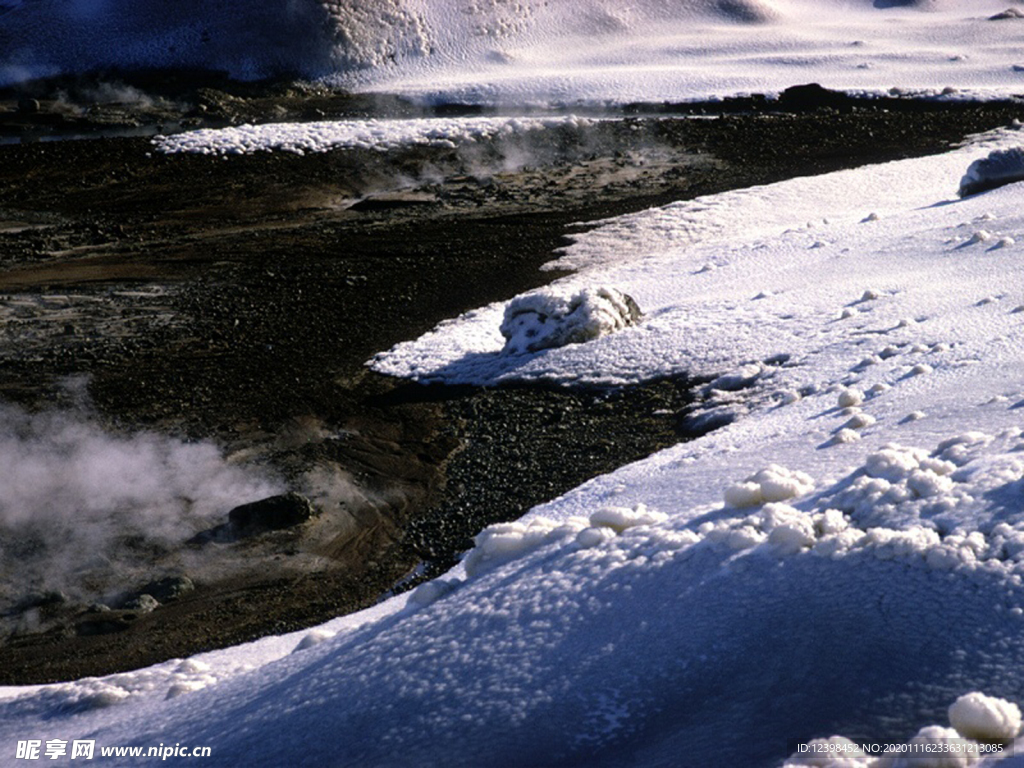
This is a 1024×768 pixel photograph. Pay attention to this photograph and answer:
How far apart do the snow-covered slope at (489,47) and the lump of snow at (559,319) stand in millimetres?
17527

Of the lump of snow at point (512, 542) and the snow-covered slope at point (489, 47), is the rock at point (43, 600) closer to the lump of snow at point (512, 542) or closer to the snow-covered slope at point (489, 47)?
the lump of snow at point (512, 542)

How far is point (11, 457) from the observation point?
934 centimetres

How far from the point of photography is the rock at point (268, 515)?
8133 mm

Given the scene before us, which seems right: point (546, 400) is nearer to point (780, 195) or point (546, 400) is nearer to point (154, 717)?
point (154, 717)

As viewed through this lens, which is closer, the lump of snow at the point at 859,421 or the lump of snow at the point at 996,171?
the lump of snow at the point at 859,421

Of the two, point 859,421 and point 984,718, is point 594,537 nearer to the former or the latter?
point 984,718

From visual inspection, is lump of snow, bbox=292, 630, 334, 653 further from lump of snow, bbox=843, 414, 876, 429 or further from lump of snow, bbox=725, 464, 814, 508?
lump of snow, bbox=843, 414, 876, 429

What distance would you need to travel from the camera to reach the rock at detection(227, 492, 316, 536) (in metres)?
8.13

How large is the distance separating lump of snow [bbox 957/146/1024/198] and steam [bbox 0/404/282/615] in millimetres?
11163

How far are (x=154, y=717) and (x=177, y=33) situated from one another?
30117 mm

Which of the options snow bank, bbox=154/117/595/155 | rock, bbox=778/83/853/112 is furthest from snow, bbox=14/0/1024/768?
rock, bbox=778/83/853/112

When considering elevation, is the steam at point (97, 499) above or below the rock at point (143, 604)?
above

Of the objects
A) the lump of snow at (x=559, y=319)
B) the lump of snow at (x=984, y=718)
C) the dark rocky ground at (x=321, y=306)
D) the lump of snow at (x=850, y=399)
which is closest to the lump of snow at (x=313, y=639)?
the dark rocky ground at (x=321, y=306)

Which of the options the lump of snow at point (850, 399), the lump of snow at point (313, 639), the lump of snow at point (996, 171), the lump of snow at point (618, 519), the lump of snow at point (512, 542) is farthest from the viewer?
the lump of snow at point (996, 171)
